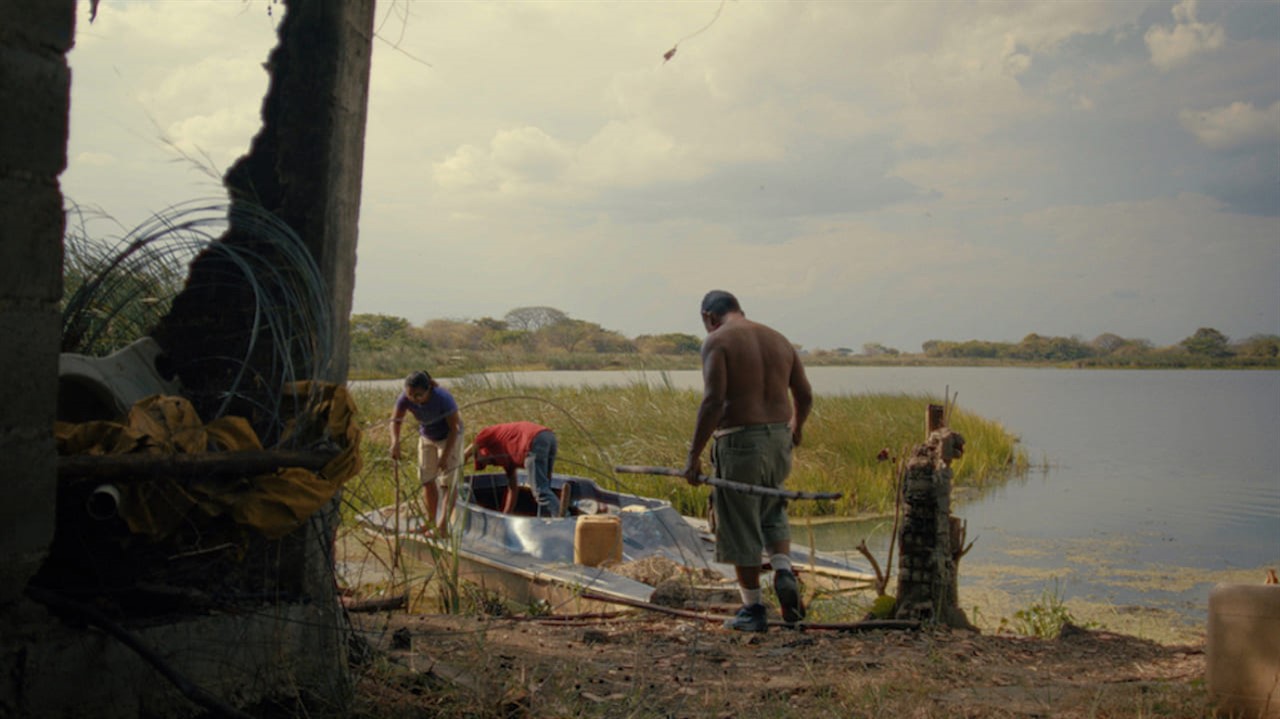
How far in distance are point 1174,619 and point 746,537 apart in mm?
5712

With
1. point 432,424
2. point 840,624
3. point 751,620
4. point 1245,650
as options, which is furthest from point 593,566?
point 1245,650

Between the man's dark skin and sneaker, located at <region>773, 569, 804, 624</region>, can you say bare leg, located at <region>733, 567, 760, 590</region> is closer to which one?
the man's dark skin

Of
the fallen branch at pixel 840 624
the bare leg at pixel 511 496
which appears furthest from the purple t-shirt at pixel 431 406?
the fallen branch at pixel 840 624

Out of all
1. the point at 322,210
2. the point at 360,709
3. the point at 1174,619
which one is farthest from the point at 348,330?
the point at 1174,619

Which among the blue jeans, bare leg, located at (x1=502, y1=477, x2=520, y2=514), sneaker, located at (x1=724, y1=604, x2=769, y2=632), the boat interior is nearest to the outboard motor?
sneaker, located at (x1=724, y1=604, x2=769, y2=632)

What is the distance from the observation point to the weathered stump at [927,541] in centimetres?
693

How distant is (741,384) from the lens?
22.6ft

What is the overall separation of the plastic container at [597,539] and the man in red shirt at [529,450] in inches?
35.1

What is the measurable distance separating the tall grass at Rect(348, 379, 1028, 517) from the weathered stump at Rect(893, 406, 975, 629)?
5305 mm

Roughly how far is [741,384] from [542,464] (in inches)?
141

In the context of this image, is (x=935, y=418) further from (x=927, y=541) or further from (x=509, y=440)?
(x=509, y=440)

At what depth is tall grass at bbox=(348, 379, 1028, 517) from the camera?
1498cm

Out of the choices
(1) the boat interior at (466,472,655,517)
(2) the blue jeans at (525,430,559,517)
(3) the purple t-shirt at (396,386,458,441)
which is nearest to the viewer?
(3) the purple t-shirt at (396,386,458,441)

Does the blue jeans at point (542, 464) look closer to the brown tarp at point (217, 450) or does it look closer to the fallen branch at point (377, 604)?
the fallen branch at point (377, 604)
